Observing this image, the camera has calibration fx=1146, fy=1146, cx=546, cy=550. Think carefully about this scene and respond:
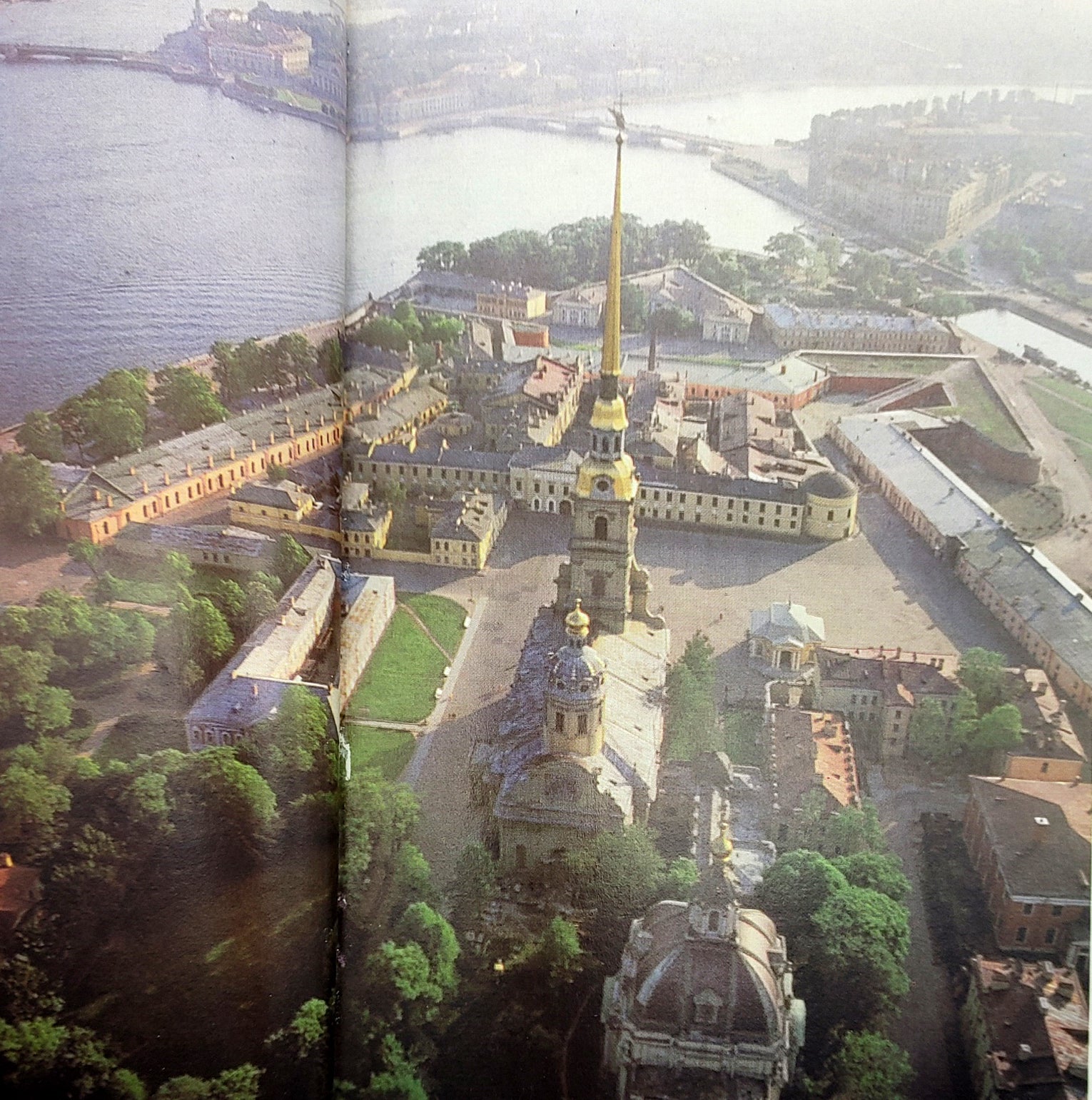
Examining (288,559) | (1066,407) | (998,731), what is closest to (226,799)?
(288,559)

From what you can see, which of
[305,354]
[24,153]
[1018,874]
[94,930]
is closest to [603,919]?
[1018,874]

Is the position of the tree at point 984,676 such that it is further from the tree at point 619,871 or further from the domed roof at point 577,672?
the domed roof at point 577,672

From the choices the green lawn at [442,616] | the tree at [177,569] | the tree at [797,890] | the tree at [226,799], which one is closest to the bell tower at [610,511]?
the green lawn at [442,616]

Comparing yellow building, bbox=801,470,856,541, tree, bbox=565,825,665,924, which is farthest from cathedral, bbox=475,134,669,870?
yellow building, bbox=801,470,856,541

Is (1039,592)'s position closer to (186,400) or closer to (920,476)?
(920,476)

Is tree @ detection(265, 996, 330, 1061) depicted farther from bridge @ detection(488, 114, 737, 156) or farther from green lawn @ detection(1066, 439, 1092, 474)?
bridge @ detection(488, 114, 737, 156)

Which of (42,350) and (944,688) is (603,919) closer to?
(944,688)
